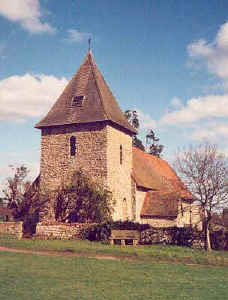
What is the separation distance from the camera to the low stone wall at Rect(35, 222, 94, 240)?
2309 centimetres

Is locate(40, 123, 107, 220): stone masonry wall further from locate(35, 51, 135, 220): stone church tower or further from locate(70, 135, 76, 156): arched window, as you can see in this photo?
locate(70, 135, 76, 156): arched window

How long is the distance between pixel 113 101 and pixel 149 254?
1627 cm

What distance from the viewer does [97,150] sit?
2700cm

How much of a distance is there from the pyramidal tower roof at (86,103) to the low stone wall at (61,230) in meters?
7.85

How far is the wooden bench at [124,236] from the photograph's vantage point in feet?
70.6

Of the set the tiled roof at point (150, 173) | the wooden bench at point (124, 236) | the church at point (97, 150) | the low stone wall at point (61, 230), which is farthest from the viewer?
the tiled roof at point (150, 173)

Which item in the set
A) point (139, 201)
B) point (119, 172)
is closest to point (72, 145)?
point (119, 172)

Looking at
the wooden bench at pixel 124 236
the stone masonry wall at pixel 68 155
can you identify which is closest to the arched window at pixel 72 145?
the stone masonry wall at pixel 68 155

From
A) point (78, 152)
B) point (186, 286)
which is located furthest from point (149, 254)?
point (78, 152)

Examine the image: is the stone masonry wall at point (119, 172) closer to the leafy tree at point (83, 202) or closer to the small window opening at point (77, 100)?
the leafy tree at point (83, 202)

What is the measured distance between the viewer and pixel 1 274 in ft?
35.0

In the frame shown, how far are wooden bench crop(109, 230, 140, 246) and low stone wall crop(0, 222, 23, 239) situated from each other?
6042 mm

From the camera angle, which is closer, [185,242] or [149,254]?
[149,254]

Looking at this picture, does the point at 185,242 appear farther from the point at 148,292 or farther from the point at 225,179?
the point at 148,292
